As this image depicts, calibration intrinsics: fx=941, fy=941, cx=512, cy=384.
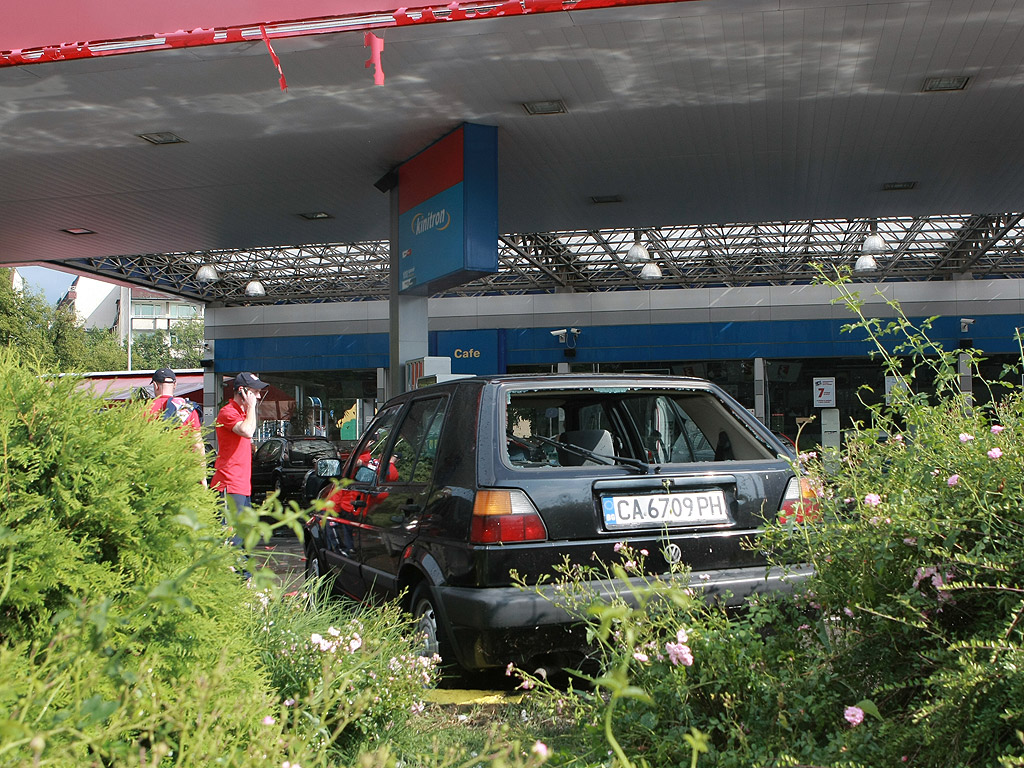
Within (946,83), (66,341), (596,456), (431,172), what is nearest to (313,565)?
(596,456)

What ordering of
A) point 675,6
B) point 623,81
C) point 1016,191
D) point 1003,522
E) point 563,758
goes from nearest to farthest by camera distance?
point 1003,522
point 563,758
point 675,6
point 623,81
point 1016,191

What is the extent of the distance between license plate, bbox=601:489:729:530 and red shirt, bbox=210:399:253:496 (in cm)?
442

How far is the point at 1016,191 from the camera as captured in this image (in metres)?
16.6

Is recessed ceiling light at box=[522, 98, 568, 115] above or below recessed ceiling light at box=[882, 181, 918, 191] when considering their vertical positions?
below

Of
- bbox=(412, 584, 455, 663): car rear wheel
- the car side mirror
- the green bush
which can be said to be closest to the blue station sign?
the car side mirror

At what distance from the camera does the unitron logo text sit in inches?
480

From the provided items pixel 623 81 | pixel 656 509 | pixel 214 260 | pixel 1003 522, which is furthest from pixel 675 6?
pixel 214 260

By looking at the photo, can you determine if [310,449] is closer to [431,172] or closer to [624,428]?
[431,172]

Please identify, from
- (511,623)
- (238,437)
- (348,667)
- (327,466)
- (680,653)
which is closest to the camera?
(680,653)

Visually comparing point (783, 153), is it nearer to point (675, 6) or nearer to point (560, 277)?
point (675, 6)

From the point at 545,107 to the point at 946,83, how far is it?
458 cm

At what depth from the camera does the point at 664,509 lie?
4375 millimetres

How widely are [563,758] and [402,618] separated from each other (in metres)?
2.47

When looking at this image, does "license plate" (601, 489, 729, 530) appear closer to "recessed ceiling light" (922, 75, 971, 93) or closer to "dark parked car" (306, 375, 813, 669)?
"dark parked car" (306, 375, 813, 669)
